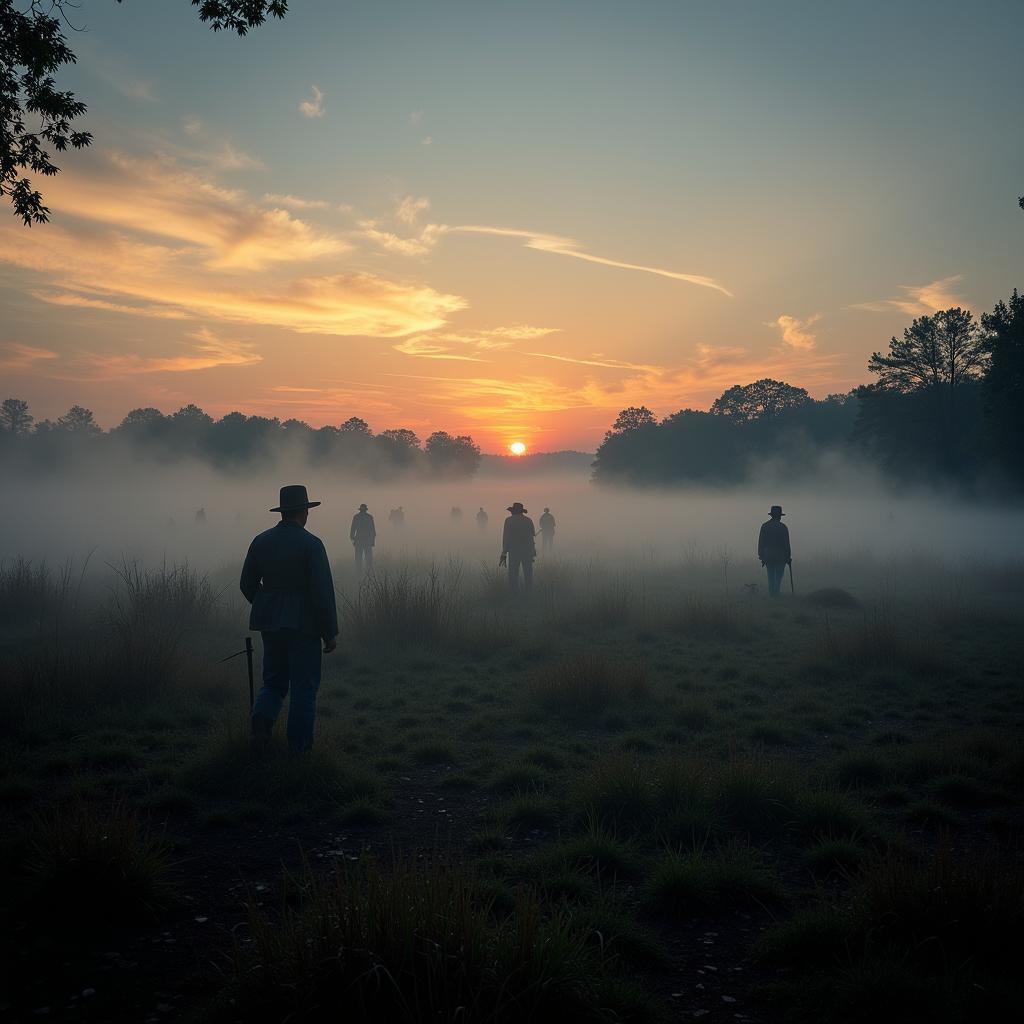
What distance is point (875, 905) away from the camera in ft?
11.3

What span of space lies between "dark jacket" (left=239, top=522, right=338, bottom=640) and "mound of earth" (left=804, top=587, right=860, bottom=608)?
12536 millimetres

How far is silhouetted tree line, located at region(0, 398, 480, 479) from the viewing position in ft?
264

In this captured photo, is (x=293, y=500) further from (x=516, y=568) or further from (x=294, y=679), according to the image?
(x=516, y=568)

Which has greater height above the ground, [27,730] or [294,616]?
[294,616]

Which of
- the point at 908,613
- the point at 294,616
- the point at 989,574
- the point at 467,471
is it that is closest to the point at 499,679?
the point at 294,616

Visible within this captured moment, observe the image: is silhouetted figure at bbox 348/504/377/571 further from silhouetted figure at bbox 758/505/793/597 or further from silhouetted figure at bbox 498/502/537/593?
silhouetted figure at bbox 758/505/793/597

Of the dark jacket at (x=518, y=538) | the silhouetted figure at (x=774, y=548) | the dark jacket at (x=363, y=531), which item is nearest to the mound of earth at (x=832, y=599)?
the silhouetted figure at (x=774, y=548)

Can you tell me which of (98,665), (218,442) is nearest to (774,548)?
(98,665)

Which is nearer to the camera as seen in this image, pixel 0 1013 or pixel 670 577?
pixel 0 1013

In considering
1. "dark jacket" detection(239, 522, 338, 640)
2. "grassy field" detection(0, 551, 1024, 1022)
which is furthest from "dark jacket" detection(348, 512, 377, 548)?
"dark jacket" detection(239, 522, 338, 640)

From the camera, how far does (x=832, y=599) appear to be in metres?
15.7

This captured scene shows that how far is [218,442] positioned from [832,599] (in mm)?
88795

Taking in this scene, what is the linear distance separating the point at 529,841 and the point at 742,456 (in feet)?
251

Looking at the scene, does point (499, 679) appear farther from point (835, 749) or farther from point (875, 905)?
point (875, 905)
